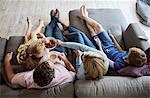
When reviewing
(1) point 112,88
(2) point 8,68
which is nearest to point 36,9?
(2) point 8,68

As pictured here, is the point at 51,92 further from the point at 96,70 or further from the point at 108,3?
the point at 108,3

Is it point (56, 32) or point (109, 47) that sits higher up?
point (56, 32)

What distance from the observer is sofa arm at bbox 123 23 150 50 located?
2230mm

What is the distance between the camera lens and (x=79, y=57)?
6.62ft

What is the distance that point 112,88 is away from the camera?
5.61 ft

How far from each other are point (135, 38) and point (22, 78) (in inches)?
42.3

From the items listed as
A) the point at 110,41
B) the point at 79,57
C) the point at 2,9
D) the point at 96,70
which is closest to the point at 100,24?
the point at 110,41

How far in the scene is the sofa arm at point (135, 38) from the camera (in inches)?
87.8

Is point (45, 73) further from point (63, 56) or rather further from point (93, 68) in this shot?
point (63, 56)

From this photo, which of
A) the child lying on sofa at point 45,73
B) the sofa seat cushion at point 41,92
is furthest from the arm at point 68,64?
the sofa seat cushion at point 41,92

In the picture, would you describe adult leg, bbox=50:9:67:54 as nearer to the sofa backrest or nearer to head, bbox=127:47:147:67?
the sofa backrest

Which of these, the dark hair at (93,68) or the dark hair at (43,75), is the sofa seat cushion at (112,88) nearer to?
the dark hair at (93,68)

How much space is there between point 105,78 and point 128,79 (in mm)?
158

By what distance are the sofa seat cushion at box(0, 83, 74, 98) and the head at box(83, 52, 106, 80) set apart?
Answer: 0.51ft
